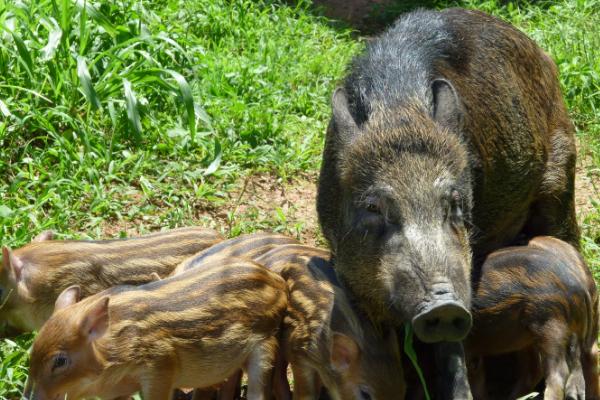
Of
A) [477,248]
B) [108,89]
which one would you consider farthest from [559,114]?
[108,89]

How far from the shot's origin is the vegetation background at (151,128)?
5.97m

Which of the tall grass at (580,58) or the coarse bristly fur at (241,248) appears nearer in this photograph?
the coarse bristly fur at (241,248)

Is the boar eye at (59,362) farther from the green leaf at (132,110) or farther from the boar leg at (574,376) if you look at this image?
the green leaf at (132,110)

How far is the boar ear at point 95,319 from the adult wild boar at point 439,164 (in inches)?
43.7

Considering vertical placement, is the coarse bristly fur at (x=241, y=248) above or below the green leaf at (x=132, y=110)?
below

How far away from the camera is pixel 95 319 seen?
412 centimetres

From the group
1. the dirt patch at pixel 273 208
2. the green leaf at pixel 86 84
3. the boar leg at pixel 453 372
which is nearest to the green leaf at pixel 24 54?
the green leaf at pixel 86 84

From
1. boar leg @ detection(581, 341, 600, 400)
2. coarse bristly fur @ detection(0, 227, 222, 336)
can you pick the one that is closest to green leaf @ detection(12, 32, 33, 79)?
coarse bristly fur @ detection(0, 227, 222, 336)

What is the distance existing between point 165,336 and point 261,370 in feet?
1.49

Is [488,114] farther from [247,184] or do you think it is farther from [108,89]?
[108,89]

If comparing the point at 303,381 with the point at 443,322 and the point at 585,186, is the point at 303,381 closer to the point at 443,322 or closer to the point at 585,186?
the point at 443,322

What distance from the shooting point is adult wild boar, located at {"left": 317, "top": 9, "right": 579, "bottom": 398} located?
Result: 14.0ft

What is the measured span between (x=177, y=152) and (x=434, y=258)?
276 cm

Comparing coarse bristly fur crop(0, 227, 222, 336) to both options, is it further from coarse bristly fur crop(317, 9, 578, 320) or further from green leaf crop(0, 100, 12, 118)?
green leaf crop(0, 100, 12, 118)
